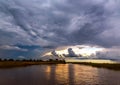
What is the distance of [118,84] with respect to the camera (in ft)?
111

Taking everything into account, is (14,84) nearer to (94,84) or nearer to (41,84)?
(41,84)

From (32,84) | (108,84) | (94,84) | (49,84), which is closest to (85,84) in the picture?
(94,84)

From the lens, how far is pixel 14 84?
31.2 meters

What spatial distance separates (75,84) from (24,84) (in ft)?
27.8

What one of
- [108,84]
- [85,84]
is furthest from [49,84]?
[108,84]

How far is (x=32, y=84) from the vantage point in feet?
103

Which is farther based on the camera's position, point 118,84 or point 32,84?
point 118,84

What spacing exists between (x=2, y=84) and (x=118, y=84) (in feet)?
63.4

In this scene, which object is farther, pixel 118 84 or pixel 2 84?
pixel 118 84

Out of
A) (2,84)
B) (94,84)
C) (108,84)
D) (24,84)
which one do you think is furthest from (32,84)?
(108,84)

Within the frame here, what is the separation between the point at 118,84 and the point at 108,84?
167 cm

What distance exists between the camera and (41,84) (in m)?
31.6

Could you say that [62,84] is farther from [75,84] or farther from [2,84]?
[2,84]

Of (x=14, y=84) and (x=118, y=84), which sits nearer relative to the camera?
(x=14, y=84)
